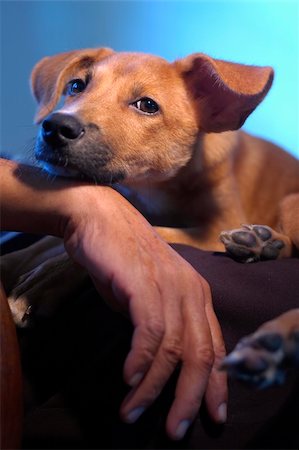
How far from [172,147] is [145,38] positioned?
1548 mm

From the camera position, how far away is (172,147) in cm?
157

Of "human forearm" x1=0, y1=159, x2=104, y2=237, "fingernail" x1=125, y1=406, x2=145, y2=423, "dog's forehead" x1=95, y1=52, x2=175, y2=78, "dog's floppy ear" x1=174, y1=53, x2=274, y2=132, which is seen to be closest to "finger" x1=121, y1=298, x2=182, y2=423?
"fingernail" x1=125, y1=406, x2=145, y2=423

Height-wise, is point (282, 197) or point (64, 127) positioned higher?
point (64, 127)

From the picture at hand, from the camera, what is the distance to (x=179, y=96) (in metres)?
1.59

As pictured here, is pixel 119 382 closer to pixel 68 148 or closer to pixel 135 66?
pixel 68 148

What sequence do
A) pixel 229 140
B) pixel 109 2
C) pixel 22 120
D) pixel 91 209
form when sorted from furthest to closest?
pixel 22 120
pixel 109 2
pixel 229 140
pixel 91 209

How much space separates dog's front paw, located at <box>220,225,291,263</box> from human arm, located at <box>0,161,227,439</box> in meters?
0.33

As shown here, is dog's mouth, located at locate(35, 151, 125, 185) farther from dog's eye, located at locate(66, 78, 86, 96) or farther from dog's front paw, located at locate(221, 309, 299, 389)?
dog's front paw, located at locate(221, 309, 299, 389)

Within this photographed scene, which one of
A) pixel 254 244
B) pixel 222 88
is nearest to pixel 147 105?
pixel 222 88

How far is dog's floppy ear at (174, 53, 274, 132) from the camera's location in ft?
4.56

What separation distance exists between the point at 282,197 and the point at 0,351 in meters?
1.41

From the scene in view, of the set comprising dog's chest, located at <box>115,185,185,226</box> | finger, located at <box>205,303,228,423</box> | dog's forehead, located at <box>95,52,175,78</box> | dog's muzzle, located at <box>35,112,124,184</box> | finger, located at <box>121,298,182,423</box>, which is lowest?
dog's chest, located at <box>115,185,185,226</box>

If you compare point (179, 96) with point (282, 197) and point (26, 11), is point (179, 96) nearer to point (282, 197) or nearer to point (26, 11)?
point (282, 197)

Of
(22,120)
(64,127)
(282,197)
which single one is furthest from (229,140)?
(22,120)
